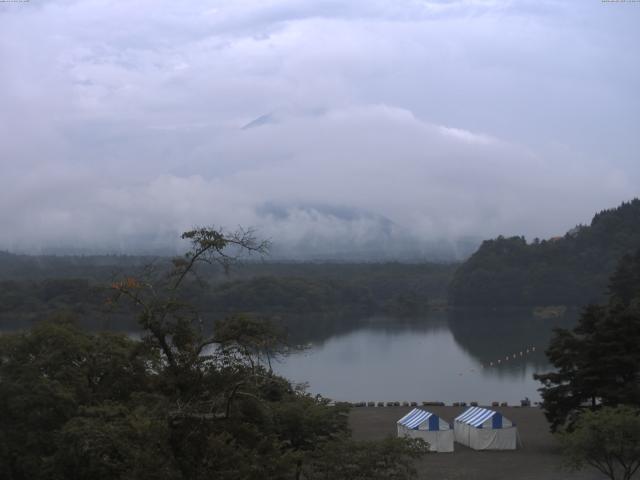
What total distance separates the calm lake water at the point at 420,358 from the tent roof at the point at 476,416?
3255mm

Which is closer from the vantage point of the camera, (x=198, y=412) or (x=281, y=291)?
(x=198, y=412)

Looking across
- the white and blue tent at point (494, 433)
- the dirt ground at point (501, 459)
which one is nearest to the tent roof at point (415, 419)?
the dirt ground at point (501, 459)

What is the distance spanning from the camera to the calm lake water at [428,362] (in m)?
23.4

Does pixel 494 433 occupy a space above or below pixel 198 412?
below

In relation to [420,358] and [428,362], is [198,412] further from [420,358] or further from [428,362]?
[420,358]

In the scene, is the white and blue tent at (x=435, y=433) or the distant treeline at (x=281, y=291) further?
the distant treeline at (x=281, y=291)

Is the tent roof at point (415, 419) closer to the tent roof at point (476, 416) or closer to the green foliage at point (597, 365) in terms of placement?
the tent roof at point (476, 416)

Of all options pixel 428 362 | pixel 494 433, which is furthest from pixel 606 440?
pixel 428 362

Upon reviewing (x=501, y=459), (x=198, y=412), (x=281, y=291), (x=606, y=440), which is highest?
(x=198, y=412)

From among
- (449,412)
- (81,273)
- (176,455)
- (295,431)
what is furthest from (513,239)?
(176,455)

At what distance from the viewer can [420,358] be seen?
31.5 meters

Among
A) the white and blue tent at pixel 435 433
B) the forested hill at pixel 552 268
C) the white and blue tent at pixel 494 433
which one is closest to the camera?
the white and blue tent at pixel 435 433

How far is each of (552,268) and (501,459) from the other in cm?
4711

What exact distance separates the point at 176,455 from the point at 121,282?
46.2 inches
